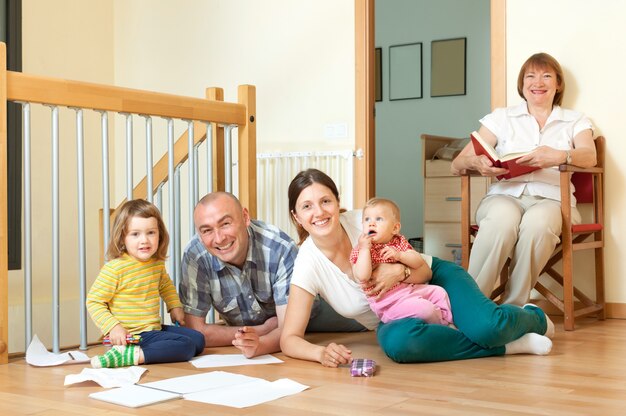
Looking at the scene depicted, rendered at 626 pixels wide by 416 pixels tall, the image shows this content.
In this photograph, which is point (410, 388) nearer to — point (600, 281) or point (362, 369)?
point (362, 369)

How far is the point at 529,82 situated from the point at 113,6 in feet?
9.58

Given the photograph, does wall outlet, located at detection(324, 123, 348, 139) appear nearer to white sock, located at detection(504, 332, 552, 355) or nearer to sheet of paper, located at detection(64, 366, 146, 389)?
white sock, located at detection(504, 332, 552, 355)

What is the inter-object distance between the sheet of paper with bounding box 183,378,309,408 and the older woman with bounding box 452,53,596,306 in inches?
57.8

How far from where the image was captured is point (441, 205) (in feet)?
16.3

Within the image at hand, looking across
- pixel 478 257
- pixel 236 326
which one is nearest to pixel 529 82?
pixel 478 257

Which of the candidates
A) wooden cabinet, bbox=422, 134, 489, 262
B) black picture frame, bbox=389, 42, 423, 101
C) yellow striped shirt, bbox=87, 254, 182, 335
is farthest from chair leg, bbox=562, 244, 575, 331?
black picture frame, bbox=389, 42, 423, 101

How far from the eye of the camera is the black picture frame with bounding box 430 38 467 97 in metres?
6.15

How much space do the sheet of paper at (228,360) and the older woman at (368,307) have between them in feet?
0.29

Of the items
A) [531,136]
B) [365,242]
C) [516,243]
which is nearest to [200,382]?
[365,242]

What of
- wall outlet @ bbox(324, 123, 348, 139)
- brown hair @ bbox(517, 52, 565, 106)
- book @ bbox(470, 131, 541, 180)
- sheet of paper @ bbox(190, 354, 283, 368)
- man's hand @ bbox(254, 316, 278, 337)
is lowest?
sheet of paper @ bbox(190, 354, 283, 368)

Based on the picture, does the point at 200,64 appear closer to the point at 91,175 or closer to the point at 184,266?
the point at 91,175

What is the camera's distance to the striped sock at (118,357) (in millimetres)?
2484

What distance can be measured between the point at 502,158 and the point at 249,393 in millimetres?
1742

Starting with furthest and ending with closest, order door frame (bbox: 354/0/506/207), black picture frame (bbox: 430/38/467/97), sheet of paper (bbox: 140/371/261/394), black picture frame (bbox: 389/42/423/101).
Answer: black picture frame (bbox: 389/42/423/101), black picture frame (bbox: 430/38/467/97), door frame (bbox: 354/0/506/207), sheet of paper (bbox: 140/371/261/394)
